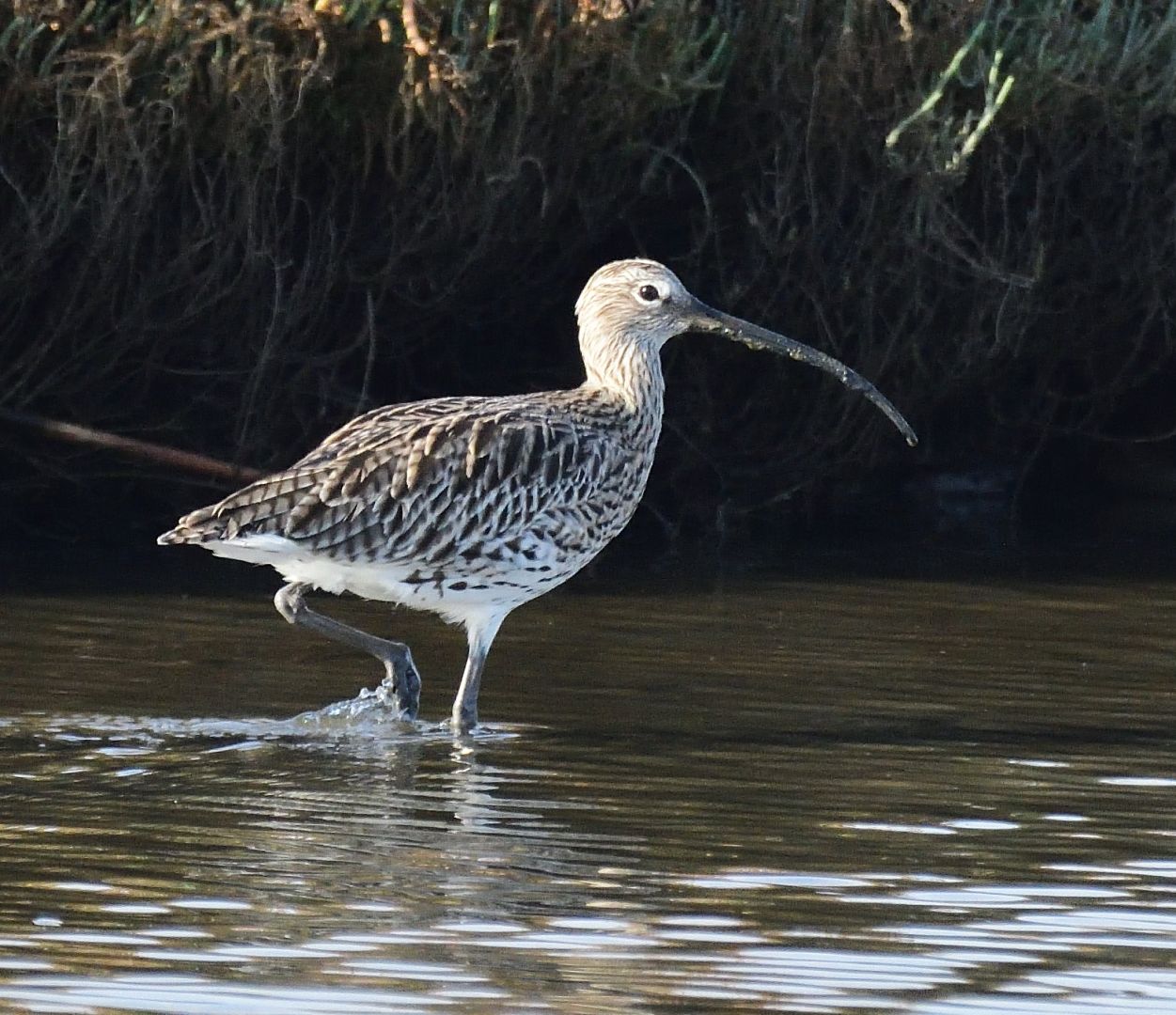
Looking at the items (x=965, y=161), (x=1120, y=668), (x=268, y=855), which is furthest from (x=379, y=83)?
(x=268, y=855)

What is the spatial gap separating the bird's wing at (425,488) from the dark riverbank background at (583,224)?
2.91 meters

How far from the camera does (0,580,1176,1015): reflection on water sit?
→ 5281mm

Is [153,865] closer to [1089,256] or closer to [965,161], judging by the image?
[965,161]

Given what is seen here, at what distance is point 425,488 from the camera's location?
28.0 ft

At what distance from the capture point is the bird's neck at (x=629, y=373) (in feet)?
30.4

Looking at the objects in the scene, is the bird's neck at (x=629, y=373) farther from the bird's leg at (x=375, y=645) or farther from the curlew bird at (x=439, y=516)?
the bird's leg at (x=375, y=645)

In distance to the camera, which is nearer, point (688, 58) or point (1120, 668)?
point (1120, 668)

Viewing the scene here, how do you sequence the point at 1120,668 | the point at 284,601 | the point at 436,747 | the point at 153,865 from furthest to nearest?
the point at 1120,668 → the point at 284,601 → the point at 436,747 → the point at 153,865

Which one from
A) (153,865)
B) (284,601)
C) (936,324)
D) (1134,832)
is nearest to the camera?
(153,865)

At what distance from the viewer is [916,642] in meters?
10.2

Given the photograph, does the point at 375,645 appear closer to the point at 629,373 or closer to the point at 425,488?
the point at 425,488

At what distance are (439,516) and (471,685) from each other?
60cm

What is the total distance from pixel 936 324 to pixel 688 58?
7.71ft

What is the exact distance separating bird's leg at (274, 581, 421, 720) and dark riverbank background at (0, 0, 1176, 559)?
3.17 meters
